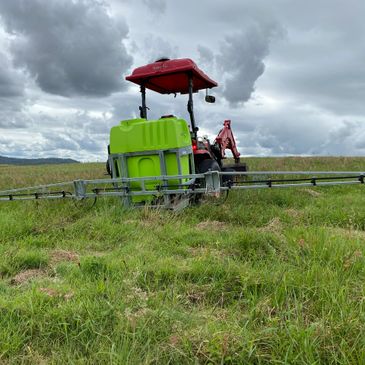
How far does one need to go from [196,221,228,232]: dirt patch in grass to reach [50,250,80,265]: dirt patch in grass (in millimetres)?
1679

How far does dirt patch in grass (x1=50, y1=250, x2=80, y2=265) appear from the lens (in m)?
3.42

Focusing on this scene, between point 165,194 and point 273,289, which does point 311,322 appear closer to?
point 273,289

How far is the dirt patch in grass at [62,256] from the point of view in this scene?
11.2ft

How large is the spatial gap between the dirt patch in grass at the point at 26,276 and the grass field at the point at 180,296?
16mm

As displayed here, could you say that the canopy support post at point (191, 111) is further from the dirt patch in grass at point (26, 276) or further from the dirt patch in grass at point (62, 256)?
the dirt patch in grass at point (26, 276)

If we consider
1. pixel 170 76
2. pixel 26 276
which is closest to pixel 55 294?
pixel 26 276

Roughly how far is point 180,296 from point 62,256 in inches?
63.6

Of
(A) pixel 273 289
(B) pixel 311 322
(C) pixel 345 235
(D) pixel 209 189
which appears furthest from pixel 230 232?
(B) pixel 311 322

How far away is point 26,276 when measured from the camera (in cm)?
307

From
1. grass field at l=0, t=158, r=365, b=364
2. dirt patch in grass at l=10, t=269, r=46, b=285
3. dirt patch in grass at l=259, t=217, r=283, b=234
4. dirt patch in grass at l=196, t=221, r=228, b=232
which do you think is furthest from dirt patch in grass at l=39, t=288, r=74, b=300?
dirt patch in grass at l=259, t=217, r=283, b=234

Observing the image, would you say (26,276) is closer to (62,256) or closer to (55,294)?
(62,256)

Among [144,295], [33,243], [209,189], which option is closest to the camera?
[144,295]

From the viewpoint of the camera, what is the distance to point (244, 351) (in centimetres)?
184

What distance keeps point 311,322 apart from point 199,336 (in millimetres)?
→ 658
